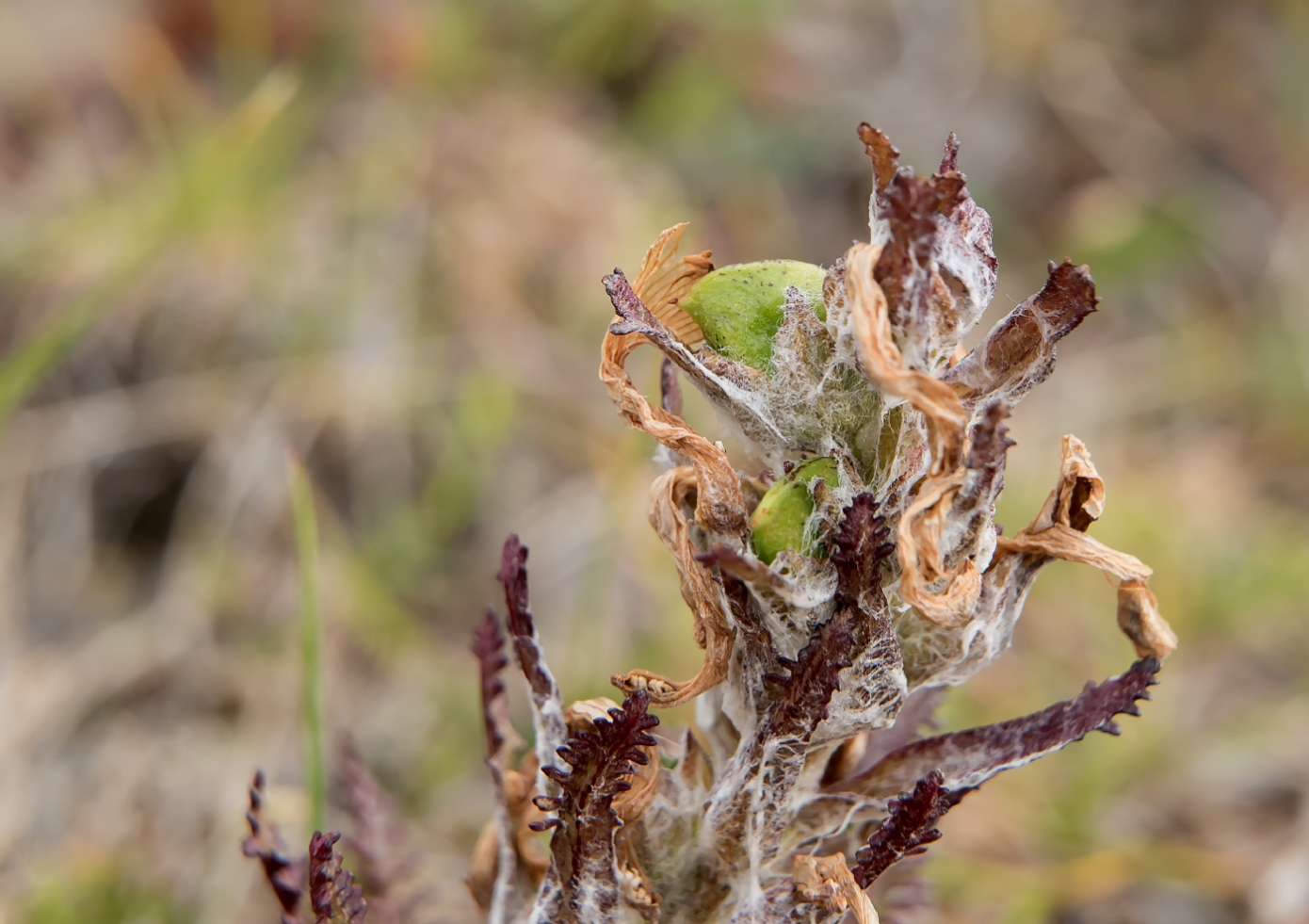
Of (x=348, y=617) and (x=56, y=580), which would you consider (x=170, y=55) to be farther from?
(x=348, y=617)

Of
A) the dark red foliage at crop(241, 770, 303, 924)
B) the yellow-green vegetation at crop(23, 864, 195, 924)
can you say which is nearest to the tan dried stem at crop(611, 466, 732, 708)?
the dark red foliage at crop(241, 770, 303, 924)

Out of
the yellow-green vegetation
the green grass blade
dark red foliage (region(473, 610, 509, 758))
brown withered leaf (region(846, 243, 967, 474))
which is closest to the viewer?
brown withered leaf (region(846, 243, 967, 474))

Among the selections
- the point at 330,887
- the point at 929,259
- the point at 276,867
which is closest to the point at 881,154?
the point at 929,259

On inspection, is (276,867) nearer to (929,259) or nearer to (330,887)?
(330,887)

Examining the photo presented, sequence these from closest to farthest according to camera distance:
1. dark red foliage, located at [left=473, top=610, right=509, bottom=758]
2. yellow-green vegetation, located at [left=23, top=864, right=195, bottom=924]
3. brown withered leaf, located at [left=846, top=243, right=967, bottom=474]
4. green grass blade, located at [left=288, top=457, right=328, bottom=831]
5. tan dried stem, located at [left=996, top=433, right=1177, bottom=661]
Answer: brown withered leaf, located at [left=846, top=243, right=967, bottom=474] → tan dried stem, located at [left=996, top=433, right=1177, bottom=661] → dark red foliage, located at [left=473, top=610, right=509, bottom=758] → green grass blade, located at [left=288, top=457, right=328, bottom=831] → yellow-green vegetation, located at [left=23, top=864, right=195, bottom=924]

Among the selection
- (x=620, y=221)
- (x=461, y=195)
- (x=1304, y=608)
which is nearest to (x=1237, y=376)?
(x=1304, y=608)

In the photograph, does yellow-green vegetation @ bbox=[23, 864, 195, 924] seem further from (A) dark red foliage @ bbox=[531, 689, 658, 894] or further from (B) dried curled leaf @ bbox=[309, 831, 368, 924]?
(A) dark red foliage @ bbox=[531, 689, 658, 894]

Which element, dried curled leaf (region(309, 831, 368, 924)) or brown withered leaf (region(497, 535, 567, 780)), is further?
→ brown withered leaf (region(497, 535, 567, 780))
